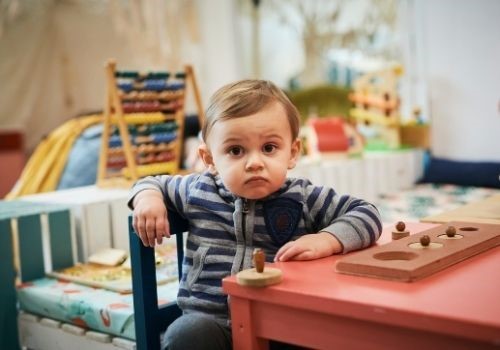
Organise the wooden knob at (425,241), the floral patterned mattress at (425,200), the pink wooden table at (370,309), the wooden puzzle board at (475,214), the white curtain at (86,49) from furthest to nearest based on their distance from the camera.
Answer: the white curtain at (86,49) < the floral patterned mattress at (425,200) < the wooden puzzle board at (475,214) < the wooden knob at (425,241) < the pink wooden table at (370,309)

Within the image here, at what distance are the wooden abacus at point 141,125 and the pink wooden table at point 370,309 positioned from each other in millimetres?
1430

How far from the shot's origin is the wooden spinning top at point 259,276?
0.86 meters

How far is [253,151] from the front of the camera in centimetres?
108

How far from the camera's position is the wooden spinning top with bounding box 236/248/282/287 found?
0.86 metres

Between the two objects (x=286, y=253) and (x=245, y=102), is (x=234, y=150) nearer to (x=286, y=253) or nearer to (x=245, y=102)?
(x=245, y=102)

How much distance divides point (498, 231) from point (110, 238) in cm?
124

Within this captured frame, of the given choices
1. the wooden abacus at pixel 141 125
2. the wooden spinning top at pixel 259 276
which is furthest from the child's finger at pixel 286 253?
the wooden abacus at pixel 141 125

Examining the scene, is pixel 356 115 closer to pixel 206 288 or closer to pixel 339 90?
pixel 339 90

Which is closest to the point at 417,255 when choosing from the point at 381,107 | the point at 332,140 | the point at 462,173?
the point at 332,140

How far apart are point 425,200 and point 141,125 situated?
124 centimetres

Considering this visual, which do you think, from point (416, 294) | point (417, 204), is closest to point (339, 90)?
point (417, 204)

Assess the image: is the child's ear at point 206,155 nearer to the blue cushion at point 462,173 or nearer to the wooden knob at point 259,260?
the wooden knob at point 259,260

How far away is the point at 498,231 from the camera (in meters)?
1.05

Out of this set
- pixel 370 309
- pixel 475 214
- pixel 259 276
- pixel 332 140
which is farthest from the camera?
pixel 332 140
